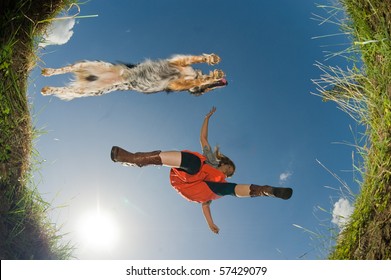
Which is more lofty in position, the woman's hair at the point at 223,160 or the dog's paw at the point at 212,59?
the dog's paw at the point at 212,59

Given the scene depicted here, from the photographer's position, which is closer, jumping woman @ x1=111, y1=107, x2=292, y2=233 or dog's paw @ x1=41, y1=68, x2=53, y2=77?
jumping woman @ x1=111, y1=107, x2=292, y2=233

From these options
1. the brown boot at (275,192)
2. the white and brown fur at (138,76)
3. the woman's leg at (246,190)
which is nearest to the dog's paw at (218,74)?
the white and brown fur at (138,76)

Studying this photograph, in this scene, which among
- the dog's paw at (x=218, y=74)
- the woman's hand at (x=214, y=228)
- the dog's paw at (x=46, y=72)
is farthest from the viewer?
the dog's paw at (x=218, y=74)

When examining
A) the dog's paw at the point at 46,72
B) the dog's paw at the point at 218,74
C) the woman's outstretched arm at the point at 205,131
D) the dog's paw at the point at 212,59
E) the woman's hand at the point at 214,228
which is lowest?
the woman's hand at the point at 214,228

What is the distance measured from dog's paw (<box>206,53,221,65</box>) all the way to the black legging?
1.87 m

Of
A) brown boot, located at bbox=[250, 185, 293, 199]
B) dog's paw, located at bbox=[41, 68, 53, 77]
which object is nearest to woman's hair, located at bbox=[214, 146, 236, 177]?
brown boot, located at bbox=[250, 185, 293, 199]

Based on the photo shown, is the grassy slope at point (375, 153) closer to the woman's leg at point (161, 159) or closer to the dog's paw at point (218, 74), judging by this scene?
the woman's leg at point (161, 159)

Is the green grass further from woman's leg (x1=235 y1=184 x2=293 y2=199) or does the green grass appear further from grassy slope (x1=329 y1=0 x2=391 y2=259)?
woman's leg (x1=235 y1=184 x2=293 y2=199)

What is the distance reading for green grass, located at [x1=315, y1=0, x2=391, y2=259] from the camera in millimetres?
3121

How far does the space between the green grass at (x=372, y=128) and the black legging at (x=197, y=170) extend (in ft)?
5.05

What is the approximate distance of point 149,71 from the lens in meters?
6.68

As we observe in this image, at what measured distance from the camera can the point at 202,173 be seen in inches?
197

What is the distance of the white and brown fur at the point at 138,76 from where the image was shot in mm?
6383
